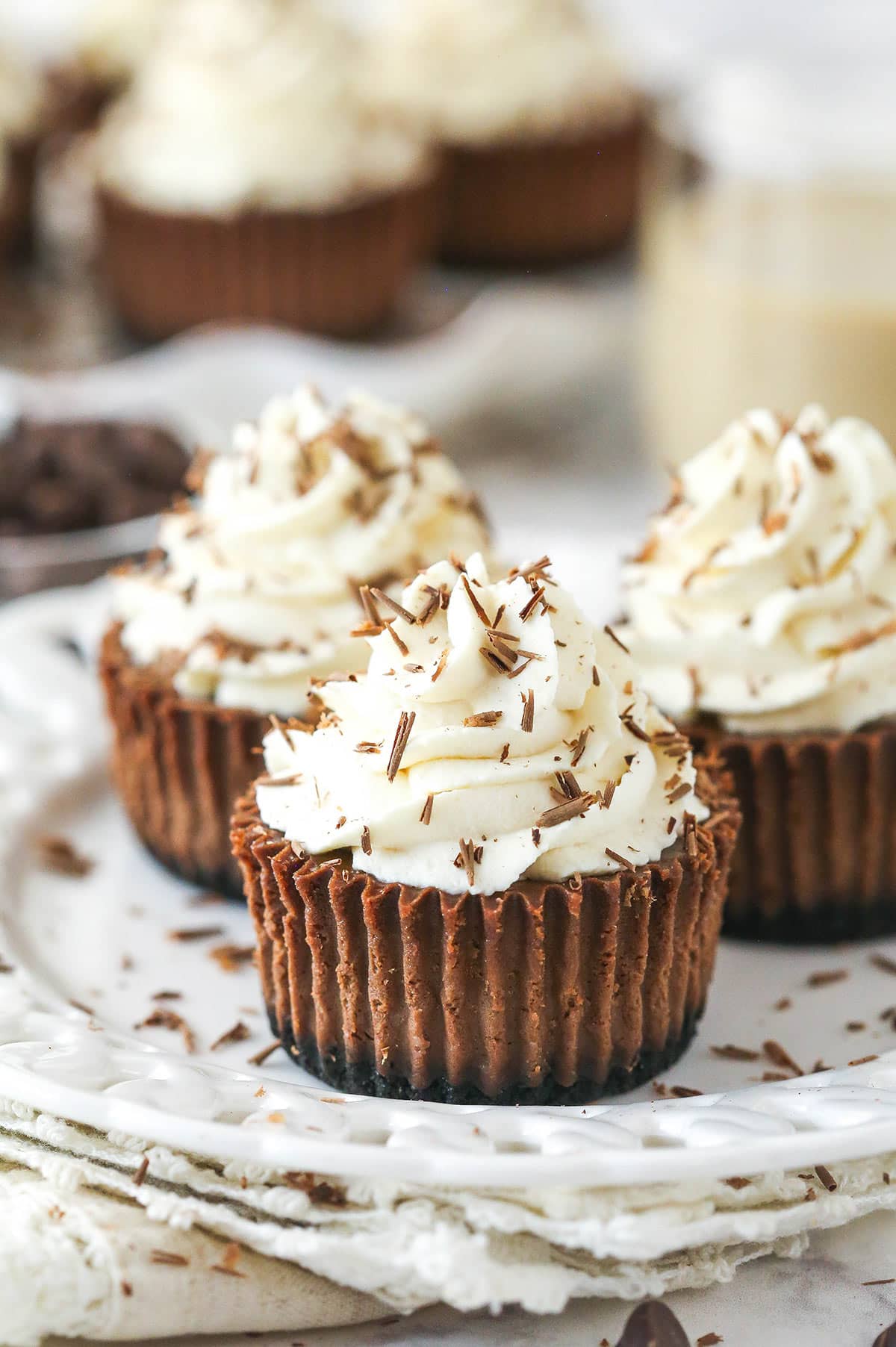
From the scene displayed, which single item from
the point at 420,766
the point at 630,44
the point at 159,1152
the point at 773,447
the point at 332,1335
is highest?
the point at 630,44

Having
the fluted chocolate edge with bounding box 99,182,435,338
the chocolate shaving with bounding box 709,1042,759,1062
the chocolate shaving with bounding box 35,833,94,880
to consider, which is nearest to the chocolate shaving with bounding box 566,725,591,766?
the chocolate shaving with bounding box 709,1042,759,1062

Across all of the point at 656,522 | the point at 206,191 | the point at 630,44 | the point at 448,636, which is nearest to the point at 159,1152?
the point at 448,636

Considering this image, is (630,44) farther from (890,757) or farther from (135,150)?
(890,757)

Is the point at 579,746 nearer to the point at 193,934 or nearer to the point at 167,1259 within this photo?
the point at 167,1259

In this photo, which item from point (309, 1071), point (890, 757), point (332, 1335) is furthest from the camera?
point (890, 757)

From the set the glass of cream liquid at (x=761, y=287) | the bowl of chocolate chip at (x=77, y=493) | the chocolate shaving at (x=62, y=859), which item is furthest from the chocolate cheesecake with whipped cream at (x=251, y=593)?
the glass of cream liquid at (x=761, y=287)

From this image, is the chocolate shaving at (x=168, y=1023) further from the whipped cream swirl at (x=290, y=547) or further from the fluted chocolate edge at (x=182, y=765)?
the whipped cream swirl at (x=290, y=547)
